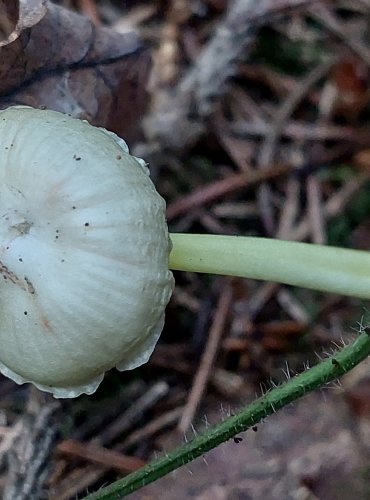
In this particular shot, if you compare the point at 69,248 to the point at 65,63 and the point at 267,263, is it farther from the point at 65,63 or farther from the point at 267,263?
the point at 65,63

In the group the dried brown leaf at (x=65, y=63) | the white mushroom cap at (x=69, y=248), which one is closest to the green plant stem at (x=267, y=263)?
the white mushroom cap at (x=69, y=248)

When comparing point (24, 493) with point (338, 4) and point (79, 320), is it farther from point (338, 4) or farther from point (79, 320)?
point (338, 4)

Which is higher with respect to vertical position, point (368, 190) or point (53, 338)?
point (53, 338)

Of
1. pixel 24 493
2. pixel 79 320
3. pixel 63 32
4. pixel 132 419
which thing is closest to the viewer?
pixel 79 320

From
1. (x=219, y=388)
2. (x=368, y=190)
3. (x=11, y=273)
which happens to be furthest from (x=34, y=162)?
(x=368, y=190)

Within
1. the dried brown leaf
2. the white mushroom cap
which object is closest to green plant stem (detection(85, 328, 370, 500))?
the white mushroom cap

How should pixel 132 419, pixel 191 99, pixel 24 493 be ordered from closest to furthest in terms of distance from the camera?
pixel 24 493 < pixel 132 419 < pixel 191 99

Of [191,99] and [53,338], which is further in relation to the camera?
[191,99]

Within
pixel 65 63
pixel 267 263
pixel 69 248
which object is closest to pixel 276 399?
pixel 267 263
